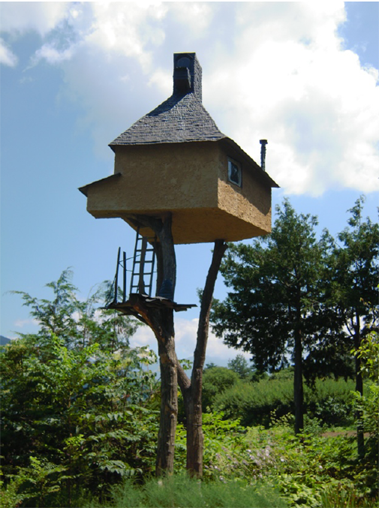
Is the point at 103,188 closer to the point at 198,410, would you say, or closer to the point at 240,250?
the point at 198,410

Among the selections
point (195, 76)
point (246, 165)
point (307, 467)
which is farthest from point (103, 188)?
point (307, 467)

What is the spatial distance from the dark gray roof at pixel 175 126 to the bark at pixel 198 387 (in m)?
2.67

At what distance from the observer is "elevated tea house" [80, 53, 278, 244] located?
1067 centimetres

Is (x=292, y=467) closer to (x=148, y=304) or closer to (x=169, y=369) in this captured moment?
(x=169, y=369)

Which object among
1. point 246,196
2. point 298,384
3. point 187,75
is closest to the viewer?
point 246,196

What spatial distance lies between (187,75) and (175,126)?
2092 mm

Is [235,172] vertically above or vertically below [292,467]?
above

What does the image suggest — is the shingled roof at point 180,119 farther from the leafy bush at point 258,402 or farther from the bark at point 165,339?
the leafy bush at point 258,402

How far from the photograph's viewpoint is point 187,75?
503 inches

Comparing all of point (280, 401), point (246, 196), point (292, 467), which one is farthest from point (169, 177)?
point (280, 401)

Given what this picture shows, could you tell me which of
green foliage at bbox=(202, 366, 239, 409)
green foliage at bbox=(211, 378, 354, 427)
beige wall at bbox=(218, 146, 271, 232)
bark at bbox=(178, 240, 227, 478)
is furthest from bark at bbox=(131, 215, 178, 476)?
green foliage at bbox=(202, 366, 239, 409)

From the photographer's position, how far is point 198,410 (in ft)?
36.7

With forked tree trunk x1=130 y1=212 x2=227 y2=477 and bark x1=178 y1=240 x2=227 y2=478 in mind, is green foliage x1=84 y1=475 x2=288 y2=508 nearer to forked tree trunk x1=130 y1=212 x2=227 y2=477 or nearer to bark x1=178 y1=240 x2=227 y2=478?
forked tree trunk x1=130 y1=212 x2=227 y2=477

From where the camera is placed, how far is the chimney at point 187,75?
12.8 meters
